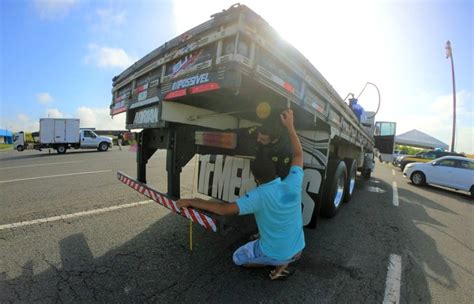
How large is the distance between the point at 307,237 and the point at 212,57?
292 centimetres

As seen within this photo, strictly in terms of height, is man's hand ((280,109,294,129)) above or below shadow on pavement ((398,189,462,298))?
above

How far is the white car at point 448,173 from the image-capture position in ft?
31.2

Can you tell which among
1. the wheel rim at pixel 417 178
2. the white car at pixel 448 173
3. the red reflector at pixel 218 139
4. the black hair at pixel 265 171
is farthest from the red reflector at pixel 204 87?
the wheel rim at pixel 417 178

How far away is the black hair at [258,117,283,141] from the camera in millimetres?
2754

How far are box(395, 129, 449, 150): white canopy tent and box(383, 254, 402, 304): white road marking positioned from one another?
138 feet

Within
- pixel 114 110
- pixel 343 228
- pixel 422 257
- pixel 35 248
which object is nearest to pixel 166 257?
pixel 35 248

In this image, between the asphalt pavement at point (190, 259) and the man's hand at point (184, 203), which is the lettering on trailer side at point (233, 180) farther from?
the man's hand at point (184, 203)

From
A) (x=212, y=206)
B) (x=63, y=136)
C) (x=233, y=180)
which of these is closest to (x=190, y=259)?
(x=212, y=206)

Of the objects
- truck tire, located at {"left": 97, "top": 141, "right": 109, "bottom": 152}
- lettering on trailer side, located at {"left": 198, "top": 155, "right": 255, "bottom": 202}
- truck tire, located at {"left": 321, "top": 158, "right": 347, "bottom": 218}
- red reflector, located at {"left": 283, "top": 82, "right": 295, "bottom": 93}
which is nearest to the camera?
red reflector, located at {"left": 283, "top": 82, "right": 295, "bottom": 93}

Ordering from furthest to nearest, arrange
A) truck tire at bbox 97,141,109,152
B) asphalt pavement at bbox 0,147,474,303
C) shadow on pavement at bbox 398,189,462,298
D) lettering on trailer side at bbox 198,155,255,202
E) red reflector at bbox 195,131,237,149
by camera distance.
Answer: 1. truck tire at bbox 97,141,109,152
2. lettering on trailer side at bbox 198,155,255,202
3. shadow on pavement at bbox 398,189,462,298
4. red reflector at bbox 195,131,237,149
5. asphalt pavement at bbox 0,147,474,303

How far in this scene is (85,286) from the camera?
7.66 feet

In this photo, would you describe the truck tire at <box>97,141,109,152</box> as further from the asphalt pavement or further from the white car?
the white car

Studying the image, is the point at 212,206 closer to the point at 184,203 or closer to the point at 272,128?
the point at 184,203

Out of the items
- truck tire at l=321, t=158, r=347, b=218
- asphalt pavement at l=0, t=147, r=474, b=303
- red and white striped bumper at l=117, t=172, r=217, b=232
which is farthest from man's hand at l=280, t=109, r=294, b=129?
truck tire at l=321, t=158, r=347, b=218
